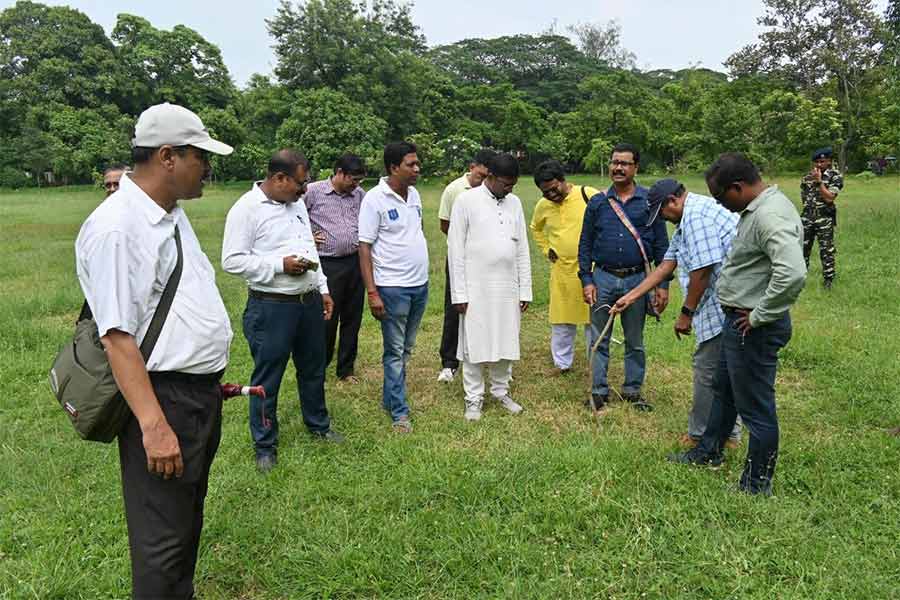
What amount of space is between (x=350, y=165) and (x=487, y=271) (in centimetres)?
156

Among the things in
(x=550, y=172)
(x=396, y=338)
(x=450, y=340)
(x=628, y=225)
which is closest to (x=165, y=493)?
(x=396, y=338)

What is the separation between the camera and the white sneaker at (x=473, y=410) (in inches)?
176

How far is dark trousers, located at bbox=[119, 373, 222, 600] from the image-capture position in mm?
1975

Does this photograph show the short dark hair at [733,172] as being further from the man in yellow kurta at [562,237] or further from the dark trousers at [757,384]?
the man in yellow kurta at [562,237]

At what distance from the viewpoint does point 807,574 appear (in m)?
2.59

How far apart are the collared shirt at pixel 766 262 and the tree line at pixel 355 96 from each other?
1096 inches

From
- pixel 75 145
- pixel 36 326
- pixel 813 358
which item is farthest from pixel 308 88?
pixel 813 358

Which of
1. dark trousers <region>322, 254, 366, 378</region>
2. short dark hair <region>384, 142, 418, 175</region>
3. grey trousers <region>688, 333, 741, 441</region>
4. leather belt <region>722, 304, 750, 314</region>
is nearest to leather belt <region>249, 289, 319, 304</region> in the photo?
short dark hair <region>384, 142, 418, 175</region>

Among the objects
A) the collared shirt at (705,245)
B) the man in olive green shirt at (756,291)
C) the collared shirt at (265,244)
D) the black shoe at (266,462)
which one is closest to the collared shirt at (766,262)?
the man in olive green shirt at (756,291)

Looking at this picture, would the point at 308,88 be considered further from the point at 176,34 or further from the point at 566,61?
the point at 566,61

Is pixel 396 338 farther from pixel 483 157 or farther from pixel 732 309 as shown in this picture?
pixel 732 309

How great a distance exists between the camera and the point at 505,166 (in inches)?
168

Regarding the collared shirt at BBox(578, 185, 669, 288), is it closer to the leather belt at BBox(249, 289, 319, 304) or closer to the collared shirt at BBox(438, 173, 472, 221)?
the collared shirt at BBox(438, 173, 472, 221)

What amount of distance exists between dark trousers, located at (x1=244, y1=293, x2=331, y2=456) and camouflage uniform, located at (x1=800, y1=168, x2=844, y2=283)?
7.05 meters
